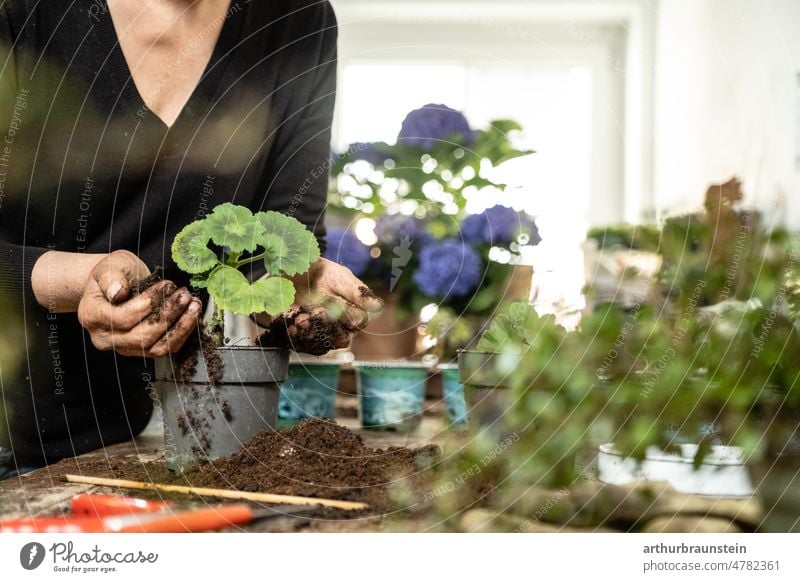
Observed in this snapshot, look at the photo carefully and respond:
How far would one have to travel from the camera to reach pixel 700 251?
64 cm

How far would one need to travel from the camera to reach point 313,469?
0.55 m

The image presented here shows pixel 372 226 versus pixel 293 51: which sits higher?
pixel 293 51

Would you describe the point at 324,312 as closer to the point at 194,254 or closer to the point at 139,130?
the point at 194,254

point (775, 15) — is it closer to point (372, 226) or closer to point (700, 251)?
→ point (700, 251)

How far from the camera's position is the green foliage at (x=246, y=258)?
576 mm

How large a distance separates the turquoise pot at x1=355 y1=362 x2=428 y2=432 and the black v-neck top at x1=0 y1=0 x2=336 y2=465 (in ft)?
0.43

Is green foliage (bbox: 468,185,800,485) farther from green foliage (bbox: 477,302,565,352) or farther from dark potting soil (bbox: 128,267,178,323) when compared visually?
dark potting soil (bbox: 128,267,178,323)

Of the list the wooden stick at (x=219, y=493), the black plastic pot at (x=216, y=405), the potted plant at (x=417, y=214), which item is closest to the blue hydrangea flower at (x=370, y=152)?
the potted plant at (x=417, y=214)

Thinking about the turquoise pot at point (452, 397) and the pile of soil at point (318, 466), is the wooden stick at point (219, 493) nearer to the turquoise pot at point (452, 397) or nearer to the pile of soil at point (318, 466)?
the pile of soil at point (318, 466)

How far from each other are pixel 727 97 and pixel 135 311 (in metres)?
0.55

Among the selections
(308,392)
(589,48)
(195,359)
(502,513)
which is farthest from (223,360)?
(589,48)
